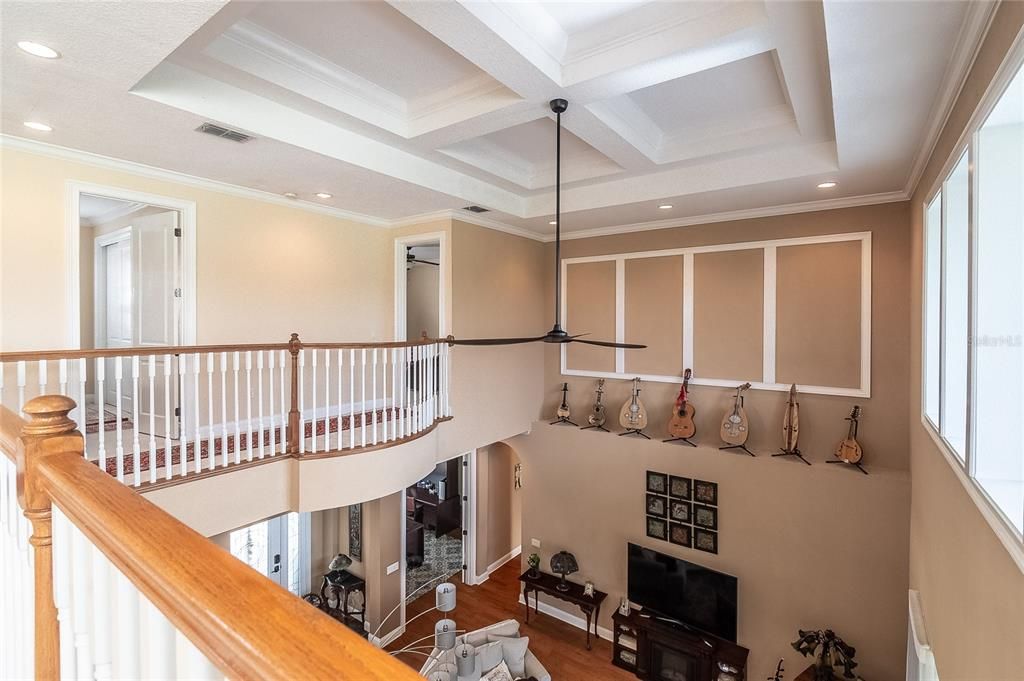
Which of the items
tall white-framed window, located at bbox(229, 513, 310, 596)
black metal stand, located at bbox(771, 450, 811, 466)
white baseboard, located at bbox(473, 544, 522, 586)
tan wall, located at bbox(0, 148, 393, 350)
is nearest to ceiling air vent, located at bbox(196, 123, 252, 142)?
tan wall, located at bbox(0, 148, 393, 350)

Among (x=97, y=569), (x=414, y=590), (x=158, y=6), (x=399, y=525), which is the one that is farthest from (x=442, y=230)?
(x=414, y=590)

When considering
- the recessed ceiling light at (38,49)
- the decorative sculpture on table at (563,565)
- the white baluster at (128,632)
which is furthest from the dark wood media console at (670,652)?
the recessed ceiling light at (38,49)

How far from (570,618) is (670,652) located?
1.48 metres

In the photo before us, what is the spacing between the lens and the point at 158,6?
5.90 ft

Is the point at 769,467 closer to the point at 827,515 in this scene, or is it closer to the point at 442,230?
the point at 827,515

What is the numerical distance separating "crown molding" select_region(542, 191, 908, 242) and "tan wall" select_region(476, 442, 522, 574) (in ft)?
11.8

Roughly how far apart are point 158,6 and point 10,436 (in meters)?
1.63

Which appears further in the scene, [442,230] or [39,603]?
[442,230]

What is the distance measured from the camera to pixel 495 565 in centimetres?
776

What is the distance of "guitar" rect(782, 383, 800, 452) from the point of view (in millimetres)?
4680

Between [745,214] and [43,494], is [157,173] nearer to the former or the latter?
[43,494]

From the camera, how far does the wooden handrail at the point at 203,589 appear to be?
1.54 ft

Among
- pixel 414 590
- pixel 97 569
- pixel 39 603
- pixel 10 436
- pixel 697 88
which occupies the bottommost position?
pixel 414 590

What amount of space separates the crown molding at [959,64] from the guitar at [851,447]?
2421mm
